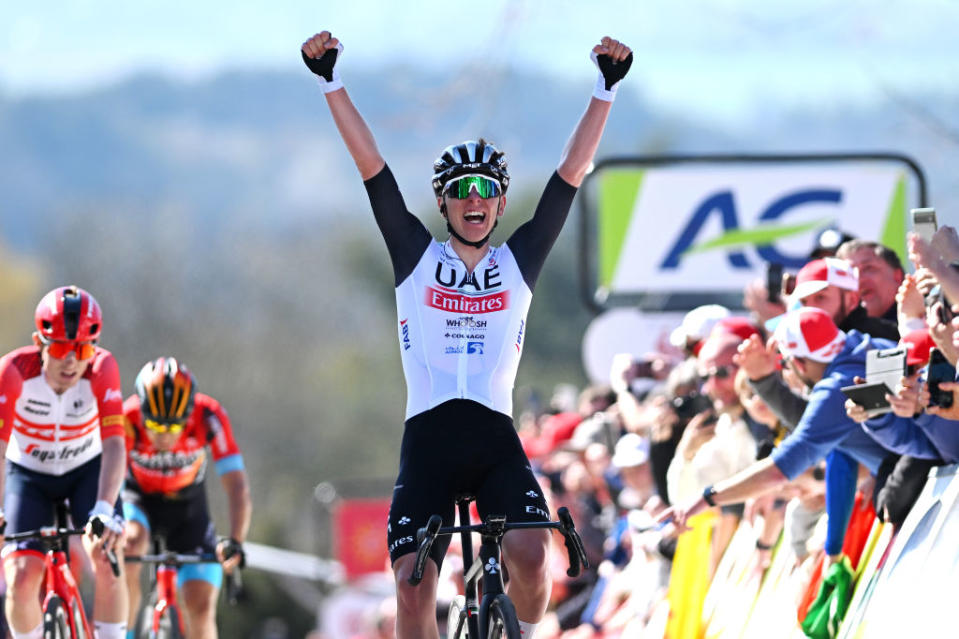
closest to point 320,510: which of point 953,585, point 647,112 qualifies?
point 953,585

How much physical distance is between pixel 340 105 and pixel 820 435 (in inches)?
103

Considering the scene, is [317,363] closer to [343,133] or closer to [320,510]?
[320,510]

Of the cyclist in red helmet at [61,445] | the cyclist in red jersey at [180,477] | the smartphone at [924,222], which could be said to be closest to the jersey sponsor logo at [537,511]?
the smartphone at [924,222]

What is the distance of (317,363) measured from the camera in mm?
87000

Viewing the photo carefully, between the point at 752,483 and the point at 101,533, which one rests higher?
the point at 101,533

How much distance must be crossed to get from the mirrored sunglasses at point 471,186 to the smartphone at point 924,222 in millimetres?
1778

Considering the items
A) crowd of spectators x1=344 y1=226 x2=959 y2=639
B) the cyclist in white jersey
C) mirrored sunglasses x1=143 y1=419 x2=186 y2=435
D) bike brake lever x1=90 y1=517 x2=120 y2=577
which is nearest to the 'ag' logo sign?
crowd of spectators x1=344 y1=226 x2=959 y2=639

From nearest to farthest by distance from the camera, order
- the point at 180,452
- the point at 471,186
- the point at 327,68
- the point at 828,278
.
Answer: the point at 471,186, the point at 327,68, the point at 828,278, the point at 180,452

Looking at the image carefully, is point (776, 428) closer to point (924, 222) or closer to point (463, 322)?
point (924, 222)

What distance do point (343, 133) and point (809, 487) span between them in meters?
3.29

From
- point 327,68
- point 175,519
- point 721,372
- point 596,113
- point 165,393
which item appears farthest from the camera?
point 175,519

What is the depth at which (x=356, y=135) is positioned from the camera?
7.93 metres

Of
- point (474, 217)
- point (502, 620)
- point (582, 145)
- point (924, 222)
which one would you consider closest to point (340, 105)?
point (474, 217)

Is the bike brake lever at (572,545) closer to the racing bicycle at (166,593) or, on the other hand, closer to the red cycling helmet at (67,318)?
the red cycling helmet at (67,318)
